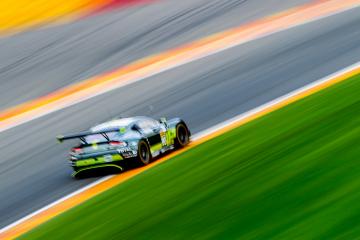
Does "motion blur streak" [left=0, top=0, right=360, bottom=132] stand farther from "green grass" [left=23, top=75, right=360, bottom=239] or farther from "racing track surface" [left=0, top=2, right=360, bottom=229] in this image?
"green grass" [left=23, top=75, right=360, bottom=239]

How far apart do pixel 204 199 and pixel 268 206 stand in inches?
49.1

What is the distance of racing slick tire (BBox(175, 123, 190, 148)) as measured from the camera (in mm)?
17188

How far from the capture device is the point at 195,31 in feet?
93.0

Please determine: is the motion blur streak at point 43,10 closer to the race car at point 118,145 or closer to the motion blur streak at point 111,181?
the motion blur streak at point 111,181

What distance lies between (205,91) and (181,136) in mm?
5639

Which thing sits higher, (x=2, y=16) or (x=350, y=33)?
(x=2, y=16)

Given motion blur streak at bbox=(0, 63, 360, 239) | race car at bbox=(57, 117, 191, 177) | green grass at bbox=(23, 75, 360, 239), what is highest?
race car at bbox=(57, 117, 191, 177)

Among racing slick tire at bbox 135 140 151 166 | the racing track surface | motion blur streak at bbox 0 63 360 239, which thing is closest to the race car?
racing slick tire at bbox 135 140 151 166

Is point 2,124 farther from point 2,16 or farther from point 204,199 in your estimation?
point 204,199

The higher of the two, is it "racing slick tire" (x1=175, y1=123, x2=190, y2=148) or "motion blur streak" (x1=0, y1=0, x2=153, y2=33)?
"motion blur streak" (x1=0, y1=0, x2=153, y2=33)

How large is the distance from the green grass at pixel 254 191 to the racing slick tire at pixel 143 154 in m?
2.10

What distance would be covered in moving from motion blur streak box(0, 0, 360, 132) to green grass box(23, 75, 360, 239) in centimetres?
1130

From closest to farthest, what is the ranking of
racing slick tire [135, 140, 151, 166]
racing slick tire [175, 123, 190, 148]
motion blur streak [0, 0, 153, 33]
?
1. racing slick tire [135, 140, 151, 166]
2. racing slick tire [175, 123, 190, 148]
3. motion blur streak [0, 0, 153, 33]

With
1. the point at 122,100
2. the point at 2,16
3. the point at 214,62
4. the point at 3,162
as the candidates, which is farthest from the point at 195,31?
the point at 3,162
